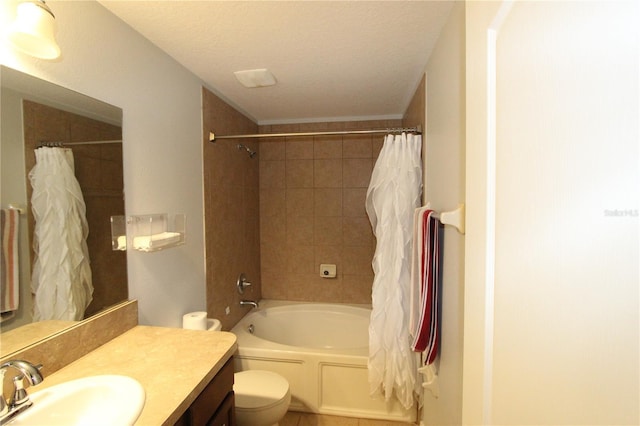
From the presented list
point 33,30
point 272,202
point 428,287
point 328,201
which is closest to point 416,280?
point 428,287

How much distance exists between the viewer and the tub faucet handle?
2400 millimetres

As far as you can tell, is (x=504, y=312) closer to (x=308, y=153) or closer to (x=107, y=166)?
(x=107, y=166)

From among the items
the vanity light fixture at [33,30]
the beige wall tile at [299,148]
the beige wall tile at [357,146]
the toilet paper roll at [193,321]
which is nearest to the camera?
the vanity light fixture at [33,30]

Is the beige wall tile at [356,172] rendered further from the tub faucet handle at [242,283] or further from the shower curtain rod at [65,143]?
the shower curtain rod at [65,143]

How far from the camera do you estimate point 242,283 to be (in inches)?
96.7

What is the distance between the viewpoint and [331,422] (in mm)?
1914

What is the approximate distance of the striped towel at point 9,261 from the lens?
31.9 inches

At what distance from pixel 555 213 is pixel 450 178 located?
0.86 m

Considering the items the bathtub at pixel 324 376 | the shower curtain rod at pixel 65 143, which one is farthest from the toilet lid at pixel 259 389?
the shower curtain rod at pixel 65 143

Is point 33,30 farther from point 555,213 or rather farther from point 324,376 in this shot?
point 324,376

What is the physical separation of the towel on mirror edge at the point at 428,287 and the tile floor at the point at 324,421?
0.88 meters

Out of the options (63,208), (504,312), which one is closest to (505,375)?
(504,312)

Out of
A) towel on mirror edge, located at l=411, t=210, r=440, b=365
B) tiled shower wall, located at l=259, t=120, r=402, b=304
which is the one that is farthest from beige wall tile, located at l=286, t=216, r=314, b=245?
towel on mirror edge, located at l=411, t=210, r=440, b=365

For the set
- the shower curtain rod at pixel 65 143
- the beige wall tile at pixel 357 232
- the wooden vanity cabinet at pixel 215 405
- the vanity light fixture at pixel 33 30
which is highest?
the vanity light fixture at pixel 33 30
